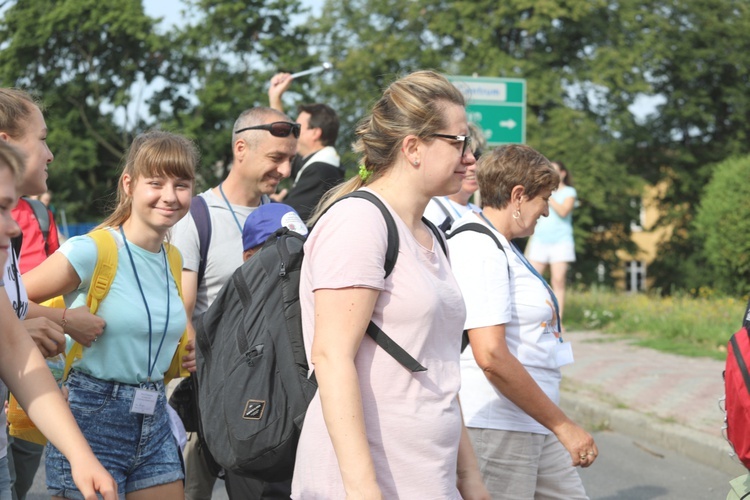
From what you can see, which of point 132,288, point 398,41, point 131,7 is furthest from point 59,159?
point 132,288

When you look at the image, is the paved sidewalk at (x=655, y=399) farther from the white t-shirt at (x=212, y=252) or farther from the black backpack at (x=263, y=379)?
the black backpack at (x=263, y=379)

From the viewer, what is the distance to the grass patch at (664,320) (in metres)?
13.4

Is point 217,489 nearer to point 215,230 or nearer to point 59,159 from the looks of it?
point 215,230

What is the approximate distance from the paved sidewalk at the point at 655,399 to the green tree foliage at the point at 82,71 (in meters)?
30.3

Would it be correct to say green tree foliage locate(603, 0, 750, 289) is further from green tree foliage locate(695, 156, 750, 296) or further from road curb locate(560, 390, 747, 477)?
road curb locate(560, 390, 747, 477)

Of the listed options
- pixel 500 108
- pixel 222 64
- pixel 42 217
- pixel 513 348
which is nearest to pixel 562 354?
pixel 513 348

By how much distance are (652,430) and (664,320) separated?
677cm

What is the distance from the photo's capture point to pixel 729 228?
24.4 metres

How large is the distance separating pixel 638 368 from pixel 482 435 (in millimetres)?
7898

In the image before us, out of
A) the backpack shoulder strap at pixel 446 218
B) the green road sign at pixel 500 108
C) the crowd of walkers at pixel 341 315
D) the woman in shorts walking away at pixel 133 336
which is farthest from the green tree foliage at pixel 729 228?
the woman in shorts walking away at pixel 133 336

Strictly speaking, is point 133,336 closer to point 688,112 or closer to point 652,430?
point 652,430

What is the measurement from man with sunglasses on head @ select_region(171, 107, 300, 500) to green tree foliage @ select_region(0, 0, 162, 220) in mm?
35410

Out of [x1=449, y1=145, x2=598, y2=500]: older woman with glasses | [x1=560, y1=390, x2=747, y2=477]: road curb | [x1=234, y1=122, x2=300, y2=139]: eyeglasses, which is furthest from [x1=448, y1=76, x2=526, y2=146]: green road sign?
[x1=449, y1=145, x2=598, y2=500]: older woman with glasses

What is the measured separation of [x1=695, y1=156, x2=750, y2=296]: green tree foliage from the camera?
23.9 meters
